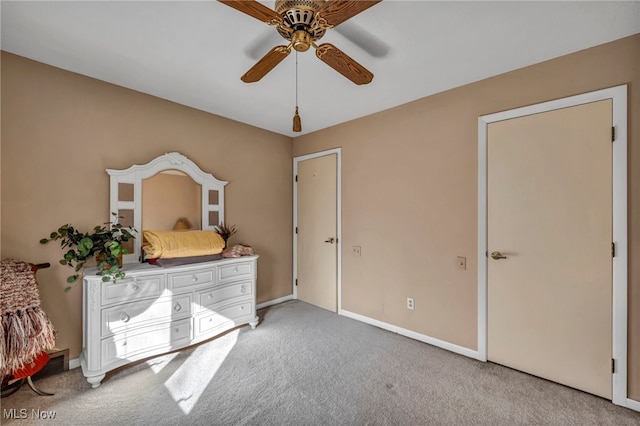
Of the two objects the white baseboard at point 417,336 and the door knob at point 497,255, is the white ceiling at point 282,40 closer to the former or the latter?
the door knob at point 497,255

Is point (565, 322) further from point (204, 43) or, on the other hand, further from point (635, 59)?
point (204, 43)

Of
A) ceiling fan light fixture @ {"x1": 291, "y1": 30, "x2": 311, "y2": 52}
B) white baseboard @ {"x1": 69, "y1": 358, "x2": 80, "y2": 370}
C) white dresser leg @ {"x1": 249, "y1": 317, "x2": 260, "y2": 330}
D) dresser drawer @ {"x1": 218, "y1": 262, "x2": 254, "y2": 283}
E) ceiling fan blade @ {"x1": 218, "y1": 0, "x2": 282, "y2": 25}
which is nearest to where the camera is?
ceiling fan blade @ {"x1": 218, "y1": 0, "x2": 282, "y2": 25}

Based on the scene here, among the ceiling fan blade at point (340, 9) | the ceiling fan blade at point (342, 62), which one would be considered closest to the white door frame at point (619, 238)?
the ceiling fan blade at point (342, 62)

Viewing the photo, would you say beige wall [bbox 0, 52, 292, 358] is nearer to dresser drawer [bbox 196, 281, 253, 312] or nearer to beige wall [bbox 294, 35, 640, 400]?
dresser drawer [bbox 196, 281, 253, 312]

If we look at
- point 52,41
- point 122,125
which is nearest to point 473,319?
point 122,125

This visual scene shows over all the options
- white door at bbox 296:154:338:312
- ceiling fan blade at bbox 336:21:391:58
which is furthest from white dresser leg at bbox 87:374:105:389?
ceiling fan blade at bbox 336:21:391:58

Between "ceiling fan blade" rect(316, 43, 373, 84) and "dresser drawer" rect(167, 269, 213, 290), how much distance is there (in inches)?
80.9

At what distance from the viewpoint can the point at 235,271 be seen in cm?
278

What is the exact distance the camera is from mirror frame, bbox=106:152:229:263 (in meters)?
2.38

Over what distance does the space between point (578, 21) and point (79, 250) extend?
3.63 meters

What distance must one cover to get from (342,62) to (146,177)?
6.86 ft

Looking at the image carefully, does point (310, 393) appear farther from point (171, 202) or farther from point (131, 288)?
point (171, 202)

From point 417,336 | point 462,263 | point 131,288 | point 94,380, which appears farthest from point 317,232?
point 94,380

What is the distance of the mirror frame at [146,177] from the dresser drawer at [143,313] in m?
0.53
